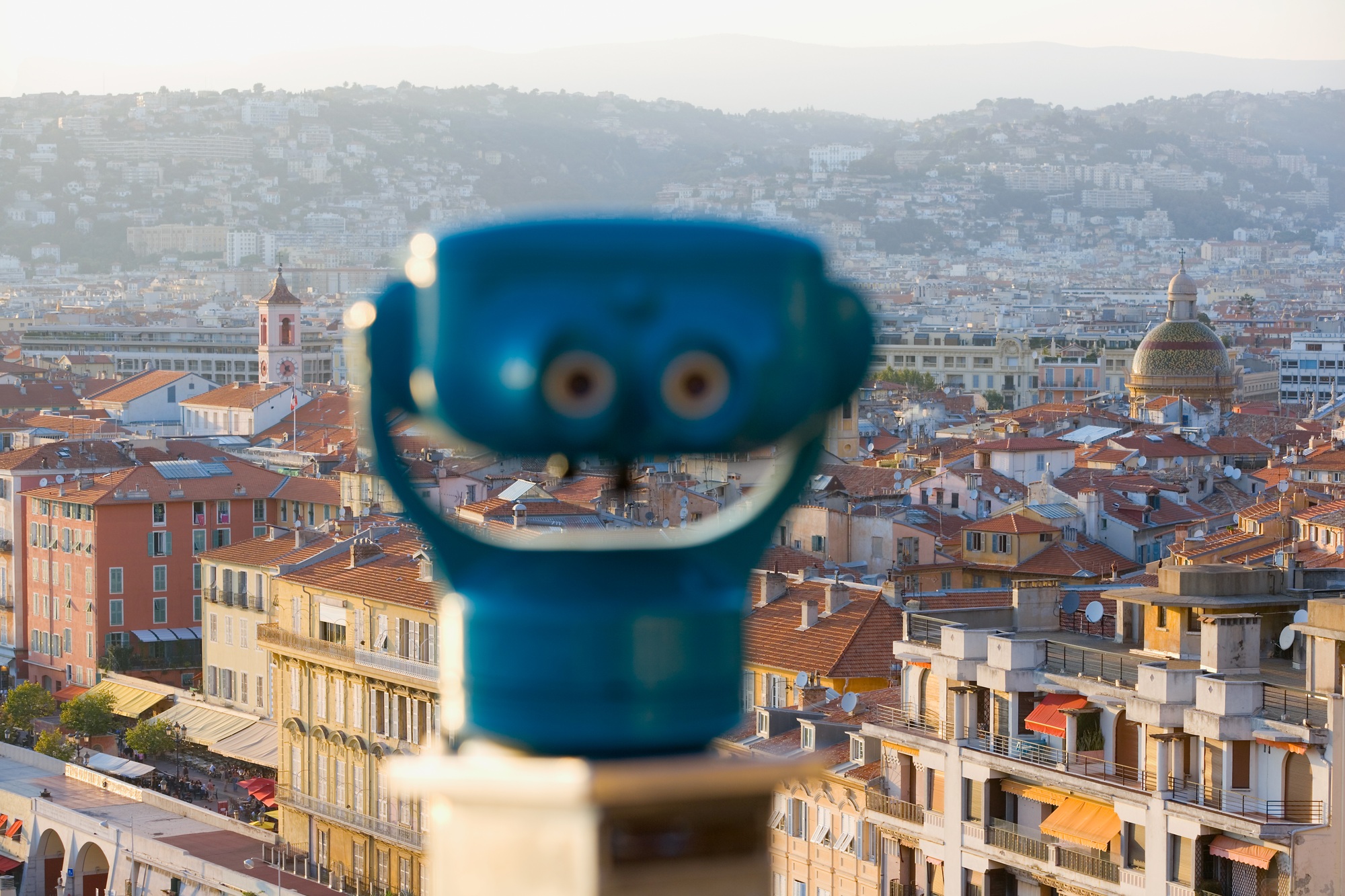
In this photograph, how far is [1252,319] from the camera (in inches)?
5827

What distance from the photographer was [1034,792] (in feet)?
63.5

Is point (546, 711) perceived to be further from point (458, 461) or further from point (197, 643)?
point (458, 461)

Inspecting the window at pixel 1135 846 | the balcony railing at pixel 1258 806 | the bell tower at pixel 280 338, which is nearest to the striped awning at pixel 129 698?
the window at pixel 1135 846

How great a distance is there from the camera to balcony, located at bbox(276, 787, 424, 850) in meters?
28.5

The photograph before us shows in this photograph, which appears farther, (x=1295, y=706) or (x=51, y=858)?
(x=51, y=858)

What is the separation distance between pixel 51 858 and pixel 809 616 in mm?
11420

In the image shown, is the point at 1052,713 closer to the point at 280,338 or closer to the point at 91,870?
the point at 91,870

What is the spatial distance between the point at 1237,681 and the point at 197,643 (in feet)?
100

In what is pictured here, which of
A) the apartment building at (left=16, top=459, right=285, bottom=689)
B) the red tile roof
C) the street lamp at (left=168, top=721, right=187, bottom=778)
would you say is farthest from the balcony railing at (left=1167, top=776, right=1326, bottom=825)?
the apartment building at (left=16, top=459, right=285, bottom=689)

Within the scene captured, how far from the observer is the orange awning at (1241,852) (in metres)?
16.7

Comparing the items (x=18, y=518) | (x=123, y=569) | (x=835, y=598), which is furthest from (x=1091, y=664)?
(x=18, y=518)

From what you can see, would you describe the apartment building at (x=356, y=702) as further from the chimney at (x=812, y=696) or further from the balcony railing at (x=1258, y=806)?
the balcony railing at (x=1258, y=806)

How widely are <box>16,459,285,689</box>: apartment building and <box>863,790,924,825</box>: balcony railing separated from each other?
24.6 meters

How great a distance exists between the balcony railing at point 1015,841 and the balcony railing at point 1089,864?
0.64ft
